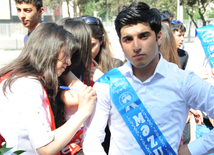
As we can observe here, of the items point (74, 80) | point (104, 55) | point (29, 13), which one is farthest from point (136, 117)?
point (29, 13)

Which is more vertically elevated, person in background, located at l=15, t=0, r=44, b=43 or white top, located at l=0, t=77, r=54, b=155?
person in background, located at l=15, t=0, r=44, b=43

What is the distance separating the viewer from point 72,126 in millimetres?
1708

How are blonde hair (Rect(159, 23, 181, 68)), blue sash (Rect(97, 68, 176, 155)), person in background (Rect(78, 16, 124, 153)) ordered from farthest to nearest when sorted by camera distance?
blonde hair (Rect(159, 23, 181, 68))
person in background (Rect(78, 16, 124, 153))
blue sash (Rect(97, 68, 176, 155))

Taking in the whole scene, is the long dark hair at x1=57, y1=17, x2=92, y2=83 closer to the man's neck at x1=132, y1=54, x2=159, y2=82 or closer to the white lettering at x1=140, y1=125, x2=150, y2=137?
the man's neck at x1=132, y1=54, x2=159, y2=82

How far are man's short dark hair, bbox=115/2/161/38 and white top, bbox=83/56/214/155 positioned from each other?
0.25m

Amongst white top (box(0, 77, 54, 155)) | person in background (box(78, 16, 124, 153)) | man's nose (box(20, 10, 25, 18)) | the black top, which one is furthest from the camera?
man's nose (box(20, 10, 25, 18))

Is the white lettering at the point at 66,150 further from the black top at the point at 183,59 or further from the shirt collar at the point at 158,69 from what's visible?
the black top at the point at 183,59

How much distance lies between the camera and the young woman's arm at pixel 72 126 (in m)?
1.63

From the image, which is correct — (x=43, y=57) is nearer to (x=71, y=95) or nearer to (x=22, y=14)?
(x=71, y=95)

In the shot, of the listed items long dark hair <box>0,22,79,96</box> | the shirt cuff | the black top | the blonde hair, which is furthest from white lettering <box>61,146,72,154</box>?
the black top

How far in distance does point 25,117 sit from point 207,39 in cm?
223

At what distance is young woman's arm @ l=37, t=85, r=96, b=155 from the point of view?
64.1 inches

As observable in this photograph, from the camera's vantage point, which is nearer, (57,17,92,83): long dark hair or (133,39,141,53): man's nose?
(133,39,141,53): man's nose

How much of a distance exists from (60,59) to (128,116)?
571 millimetres
